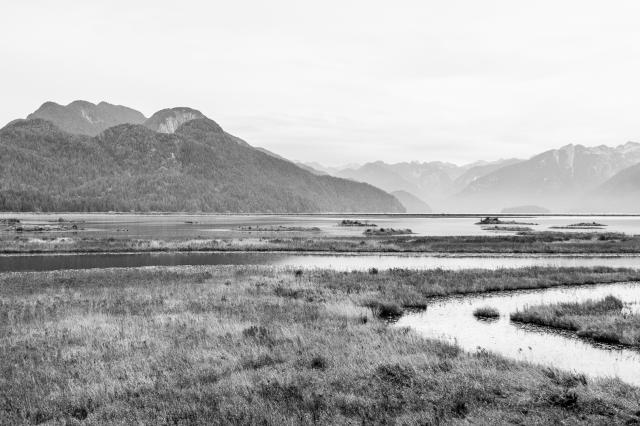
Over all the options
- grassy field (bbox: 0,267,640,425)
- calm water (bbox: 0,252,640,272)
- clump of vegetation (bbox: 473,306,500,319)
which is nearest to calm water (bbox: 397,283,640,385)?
clump of vegetation (bbox: 473,306,500,319)

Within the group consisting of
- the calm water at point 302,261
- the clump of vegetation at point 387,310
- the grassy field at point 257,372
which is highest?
the grassy field at point 257,372

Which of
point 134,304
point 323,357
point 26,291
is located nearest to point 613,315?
point 323,357

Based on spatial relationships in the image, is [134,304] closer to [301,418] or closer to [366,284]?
[366,284]

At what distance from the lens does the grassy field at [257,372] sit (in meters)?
12.5

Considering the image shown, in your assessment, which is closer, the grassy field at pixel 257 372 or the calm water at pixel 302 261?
the grassy field at pixel 257 372

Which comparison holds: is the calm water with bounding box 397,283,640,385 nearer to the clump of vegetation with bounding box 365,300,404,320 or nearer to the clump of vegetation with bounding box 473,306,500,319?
the clump of vegetation with bounding box 473,306,500,319

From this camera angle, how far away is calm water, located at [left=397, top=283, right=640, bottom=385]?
18797 millimetres

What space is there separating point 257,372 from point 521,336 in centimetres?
1424

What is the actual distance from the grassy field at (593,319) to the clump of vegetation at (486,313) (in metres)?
1.03

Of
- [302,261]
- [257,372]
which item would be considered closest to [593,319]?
[257,372]

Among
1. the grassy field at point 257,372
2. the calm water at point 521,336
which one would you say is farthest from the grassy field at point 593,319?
the grassy field at point 257,372

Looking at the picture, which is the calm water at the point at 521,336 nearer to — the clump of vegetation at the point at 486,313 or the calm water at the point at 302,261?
the clump of vegetation at the point at 486,313

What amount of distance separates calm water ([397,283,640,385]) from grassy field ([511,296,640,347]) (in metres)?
0.90

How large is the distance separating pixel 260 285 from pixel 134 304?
1097 cm
